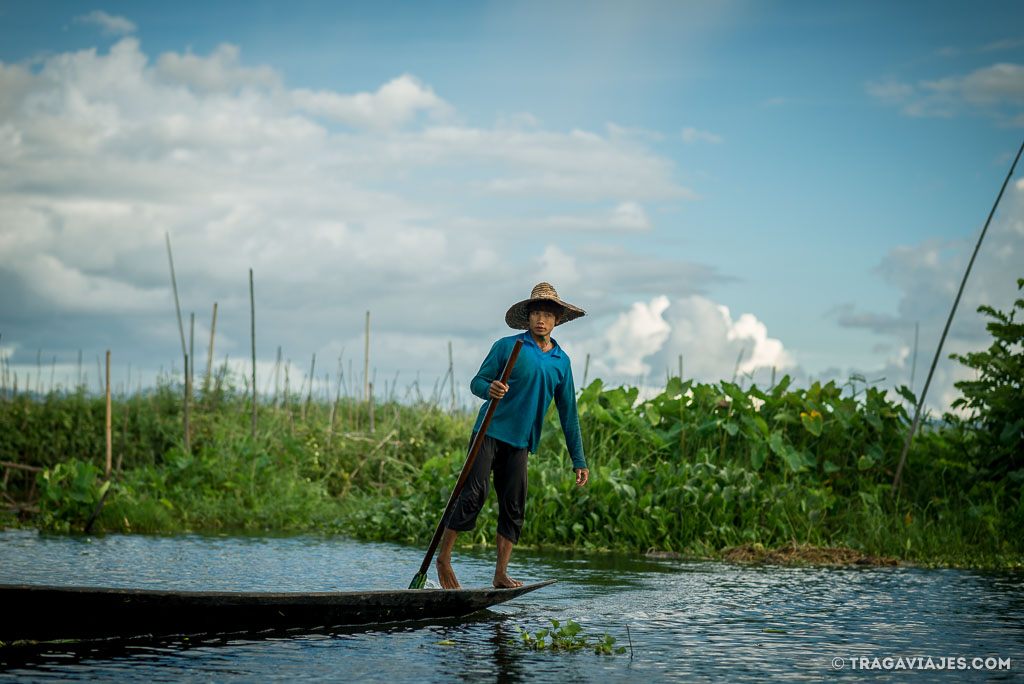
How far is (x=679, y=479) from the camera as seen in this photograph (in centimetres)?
1102

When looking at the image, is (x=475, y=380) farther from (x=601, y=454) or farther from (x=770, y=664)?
(x=601, y=454)

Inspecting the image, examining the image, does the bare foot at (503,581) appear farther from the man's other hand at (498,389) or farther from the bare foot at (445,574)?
the man's other hand at (498,389)

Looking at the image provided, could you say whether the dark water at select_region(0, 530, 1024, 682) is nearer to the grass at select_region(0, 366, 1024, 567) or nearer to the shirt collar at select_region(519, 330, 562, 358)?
the grass at select_region(0, 366, 1024, 567)

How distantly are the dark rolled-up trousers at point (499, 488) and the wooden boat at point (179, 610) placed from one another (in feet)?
2.62

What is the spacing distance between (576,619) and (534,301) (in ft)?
7.10

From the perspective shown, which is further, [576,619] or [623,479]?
[623,479]

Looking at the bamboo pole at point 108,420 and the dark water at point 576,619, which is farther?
the bamboo pole at point 108,420

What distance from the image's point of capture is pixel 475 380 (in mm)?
6680

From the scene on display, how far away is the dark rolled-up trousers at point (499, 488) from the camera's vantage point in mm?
6750

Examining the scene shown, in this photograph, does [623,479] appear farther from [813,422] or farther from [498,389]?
[498,389]

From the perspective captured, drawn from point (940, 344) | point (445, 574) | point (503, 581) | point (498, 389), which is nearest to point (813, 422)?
point (940, 344)

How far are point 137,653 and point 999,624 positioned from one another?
5.42 m

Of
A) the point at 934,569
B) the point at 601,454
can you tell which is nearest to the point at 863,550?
the point at 934,569

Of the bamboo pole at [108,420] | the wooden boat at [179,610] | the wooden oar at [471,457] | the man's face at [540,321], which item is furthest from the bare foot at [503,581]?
the bamboo pole at [108,420]
